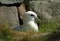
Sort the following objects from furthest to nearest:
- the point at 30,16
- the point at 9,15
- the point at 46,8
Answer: the point at 46,8
the point at 9,15
the point at 30,16

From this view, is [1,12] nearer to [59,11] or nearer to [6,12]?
[6,12]

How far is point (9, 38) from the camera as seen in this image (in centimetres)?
545

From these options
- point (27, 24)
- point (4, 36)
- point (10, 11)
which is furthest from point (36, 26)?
point (4, 36)

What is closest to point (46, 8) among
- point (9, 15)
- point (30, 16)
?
point (30, 16)

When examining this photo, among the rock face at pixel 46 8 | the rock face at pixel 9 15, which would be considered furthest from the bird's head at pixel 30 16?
the rock face at pixel 46 8

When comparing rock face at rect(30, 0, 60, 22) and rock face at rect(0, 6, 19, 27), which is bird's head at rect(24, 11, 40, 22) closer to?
rock face at rect(0, 6, 19, 27)

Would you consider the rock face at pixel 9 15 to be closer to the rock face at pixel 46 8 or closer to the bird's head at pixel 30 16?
the bird's head at pixel 30 16

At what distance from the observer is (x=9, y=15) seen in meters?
8.65

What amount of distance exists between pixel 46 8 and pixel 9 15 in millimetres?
1232

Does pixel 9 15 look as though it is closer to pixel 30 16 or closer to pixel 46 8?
pixel 30 16

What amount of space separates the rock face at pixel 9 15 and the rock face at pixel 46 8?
611 mm

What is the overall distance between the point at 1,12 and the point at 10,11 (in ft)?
0.97

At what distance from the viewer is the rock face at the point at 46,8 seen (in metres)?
8.93

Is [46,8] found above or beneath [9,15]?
above
